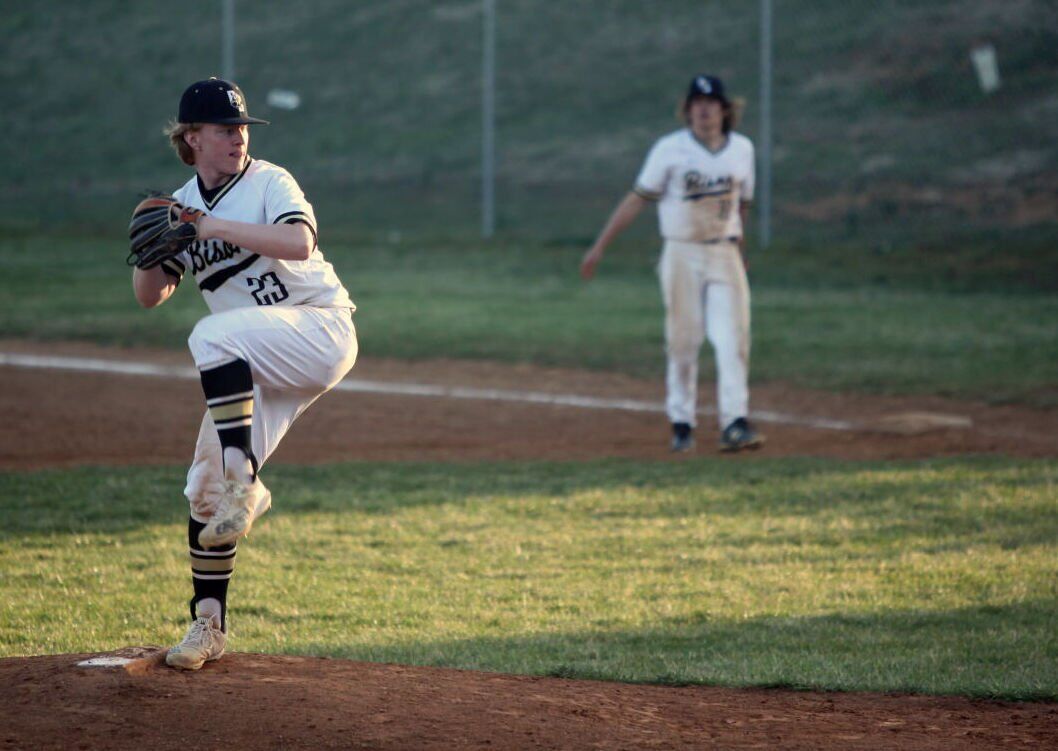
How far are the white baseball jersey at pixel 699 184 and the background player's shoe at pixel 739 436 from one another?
1165 mm

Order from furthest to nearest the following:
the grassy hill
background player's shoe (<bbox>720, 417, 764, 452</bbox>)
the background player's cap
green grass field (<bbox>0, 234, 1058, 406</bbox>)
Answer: the grassy hill, green grass field (<bbox>0, 234, 1058, 406</bbox>), background player's shoe (<bbox>720, 417, 764, 452</bbox>), the background player's cap

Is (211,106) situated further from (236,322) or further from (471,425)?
(471,425)

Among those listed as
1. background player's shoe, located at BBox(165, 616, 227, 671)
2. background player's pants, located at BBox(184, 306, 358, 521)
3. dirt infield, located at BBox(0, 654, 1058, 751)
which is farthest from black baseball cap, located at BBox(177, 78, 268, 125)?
dirt infield, located at BBox(0, 654, 1058, 751)

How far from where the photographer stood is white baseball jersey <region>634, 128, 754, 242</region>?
347 inches

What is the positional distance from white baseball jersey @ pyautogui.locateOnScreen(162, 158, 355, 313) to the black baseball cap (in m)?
0.22

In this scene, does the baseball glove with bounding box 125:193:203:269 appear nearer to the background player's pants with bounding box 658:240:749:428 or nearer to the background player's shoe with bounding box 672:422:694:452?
the background player's pants with bounding box 658:240:749:428

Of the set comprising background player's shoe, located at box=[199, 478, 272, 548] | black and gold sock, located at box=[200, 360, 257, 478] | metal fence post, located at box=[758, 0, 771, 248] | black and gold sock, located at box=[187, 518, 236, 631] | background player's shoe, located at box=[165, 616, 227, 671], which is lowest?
background player's shoe, located at box=[165, 616, 227, 671]

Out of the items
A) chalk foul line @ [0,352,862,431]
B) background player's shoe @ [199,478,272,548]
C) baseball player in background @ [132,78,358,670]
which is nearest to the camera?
background player's shoe @ [199,478,272,548]

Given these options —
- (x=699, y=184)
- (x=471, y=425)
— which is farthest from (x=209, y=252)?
(x=471, y=425)

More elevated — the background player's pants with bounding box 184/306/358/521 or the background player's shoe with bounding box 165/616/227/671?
the background player's pants with bounding box 184/306/358/521

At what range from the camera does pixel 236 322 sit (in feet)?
14.3

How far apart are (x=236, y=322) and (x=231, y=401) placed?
0.26 metres

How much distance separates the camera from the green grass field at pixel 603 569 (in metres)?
5.11

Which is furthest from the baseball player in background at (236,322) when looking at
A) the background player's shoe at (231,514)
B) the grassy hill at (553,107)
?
the grassy hill at (553,107)
